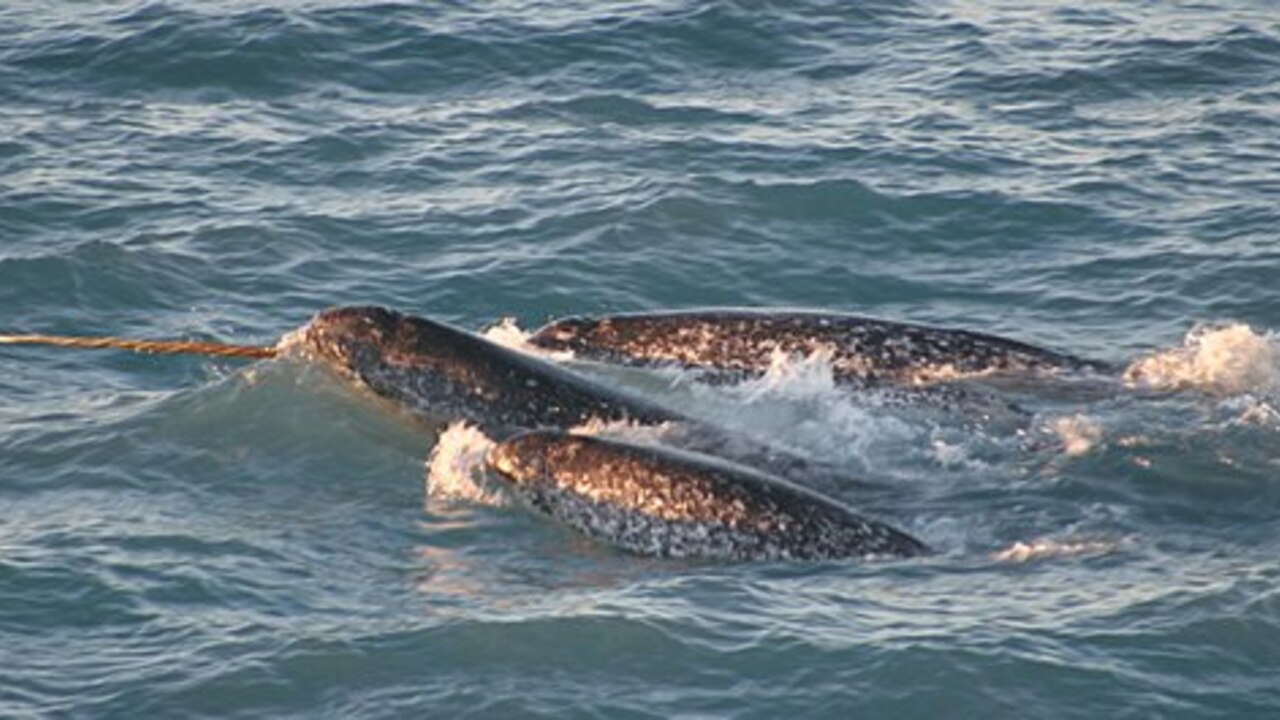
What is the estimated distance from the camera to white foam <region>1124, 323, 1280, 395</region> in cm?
1838

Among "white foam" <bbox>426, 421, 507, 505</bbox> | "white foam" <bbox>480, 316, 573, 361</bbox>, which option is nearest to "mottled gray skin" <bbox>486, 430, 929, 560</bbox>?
"white foam" <bbox>426, 421, 507, 505</bbox>

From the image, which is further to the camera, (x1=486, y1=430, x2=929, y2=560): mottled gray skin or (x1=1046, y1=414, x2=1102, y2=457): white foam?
(x1=1046, y1=414, x2=1102, y2=457): white foam

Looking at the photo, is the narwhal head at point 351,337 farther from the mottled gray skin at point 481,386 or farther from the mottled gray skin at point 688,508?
the mottled gray skin at point 688,508

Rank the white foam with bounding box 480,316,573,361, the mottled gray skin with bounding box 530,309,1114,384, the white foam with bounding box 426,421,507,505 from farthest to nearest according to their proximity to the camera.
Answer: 1. the white foam with bounding box 480,316,573,361
2. the mottled gray skin with bounding box 530,309,1114,384
3. the white foam with bounding box 426,421,507,505

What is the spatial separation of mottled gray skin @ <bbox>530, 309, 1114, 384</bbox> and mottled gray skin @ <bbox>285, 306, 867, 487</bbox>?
4.98 ft

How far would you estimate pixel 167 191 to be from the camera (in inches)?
925

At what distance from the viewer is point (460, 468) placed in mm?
16859

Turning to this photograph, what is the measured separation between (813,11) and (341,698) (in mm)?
15796

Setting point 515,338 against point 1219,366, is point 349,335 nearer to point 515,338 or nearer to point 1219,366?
point 515,338

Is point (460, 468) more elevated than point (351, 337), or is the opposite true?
point (351, 337)

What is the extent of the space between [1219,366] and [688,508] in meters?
4.67

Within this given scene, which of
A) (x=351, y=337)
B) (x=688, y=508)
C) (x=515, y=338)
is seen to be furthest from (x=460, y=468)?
(x=515, y=338)

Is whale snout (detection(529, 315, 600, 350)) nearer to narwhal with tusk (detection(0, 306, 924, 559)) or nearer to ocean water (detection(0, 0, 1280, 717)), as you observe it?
ocean water (detection(0, 0, 1280, 717))

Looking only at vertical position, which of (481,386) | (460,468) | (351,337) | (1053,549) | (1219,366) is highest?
(351,337)
